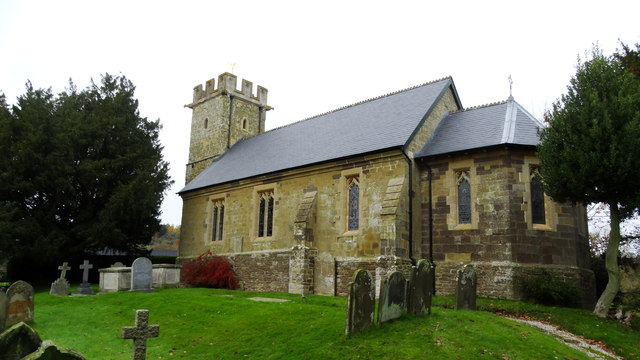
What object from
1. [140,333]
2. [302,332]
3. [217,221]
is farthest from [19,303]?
[217,221]

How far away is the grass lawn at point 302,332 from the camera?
10.1 meters

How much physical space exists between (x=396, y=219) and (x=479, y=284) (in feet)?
12.0

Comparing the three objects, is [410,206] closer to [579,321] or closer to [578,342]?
[579,321]

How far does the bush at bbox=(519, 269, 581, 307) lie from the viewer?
53.1ft

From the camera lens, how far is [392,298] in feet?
37.4

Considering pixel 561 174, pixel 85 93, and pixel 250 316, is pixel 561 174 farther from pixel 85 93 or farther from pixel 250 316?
pixel 85 93

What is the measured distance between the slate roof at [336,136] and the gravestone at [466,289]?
6418 mm

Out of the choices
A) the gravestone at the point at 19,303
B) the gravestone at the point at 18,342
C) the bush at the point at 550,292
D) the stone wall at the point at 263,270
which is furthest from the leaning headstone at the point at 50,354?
the stone wall at the point at 263,270

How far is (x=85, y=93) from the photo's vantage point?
31.0 m

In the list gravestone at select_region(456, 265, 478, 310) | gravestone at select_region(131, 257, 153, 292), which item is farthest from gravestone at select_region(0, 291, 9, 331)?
gravestone at select_region(456, 265, 478, 310)

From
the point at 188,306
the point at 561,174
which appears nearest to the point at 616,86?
the point at 561,174

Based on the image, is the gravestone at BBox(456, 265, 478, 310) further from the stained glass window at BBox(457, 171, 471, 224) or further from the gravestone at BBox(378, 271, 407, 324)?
the stained glass window at BBox(457, 171, 471, 224)

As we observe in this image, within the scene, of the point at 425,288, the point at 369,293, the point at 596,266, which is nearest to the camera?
the point at 369,293

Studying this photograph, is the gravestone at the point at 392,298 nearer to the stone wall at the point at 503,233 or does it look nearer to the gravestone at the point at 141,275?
the stone wall at the point at 503,233
